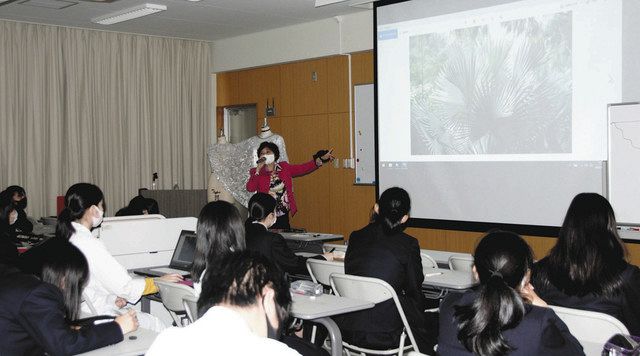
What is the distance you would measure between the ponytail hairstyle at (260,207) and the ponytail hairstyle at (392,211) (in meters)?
0.76

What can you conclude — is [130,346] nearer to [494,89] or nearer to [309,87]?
[494,89]

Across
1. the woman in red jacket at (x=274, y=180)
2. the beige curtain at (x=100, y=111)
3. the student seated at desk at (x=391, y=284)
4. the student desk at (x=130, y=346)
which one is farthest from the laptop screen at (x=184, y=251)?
the beige curtain at (x=100, y=111)

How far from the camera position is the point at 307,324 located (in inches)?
185

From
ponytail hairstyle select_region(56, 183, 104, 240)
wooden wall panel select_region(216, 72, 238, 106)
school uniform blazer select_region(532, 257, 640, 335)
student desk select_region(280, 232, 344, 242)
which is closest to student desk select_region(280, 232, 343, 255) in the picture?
student desk select_region(280, 232, 344, 242)

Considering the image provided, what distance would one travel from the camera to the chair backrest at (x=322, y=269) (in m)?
4.19

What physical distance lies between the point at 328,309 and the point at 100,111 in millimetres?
6367

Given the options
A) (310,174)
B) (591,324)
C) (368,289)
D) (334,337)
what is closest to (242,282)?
(591,324)

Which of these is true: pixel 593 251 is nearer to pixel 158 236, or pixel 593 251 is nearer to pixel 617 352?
pixel 617 352

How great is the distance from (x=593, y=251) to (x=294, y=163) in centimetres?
617

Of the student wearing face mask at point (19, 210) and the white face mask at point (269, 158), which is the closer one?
the student wearing face mask at point (19, 210)

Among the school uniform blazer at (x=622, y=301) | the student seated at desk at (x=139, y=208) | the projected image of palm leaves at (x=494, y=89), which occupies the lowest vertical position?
the school uniform blazer at (x=622, y=301)

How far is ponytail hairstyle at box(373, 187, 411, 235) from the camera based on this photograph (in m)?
3.97

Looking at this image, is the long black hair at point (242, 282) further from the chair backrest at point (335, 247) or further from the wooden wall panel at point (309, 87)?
the wooden wall panel at point (309, 87)

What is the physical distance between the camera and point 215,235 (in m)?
3.58
